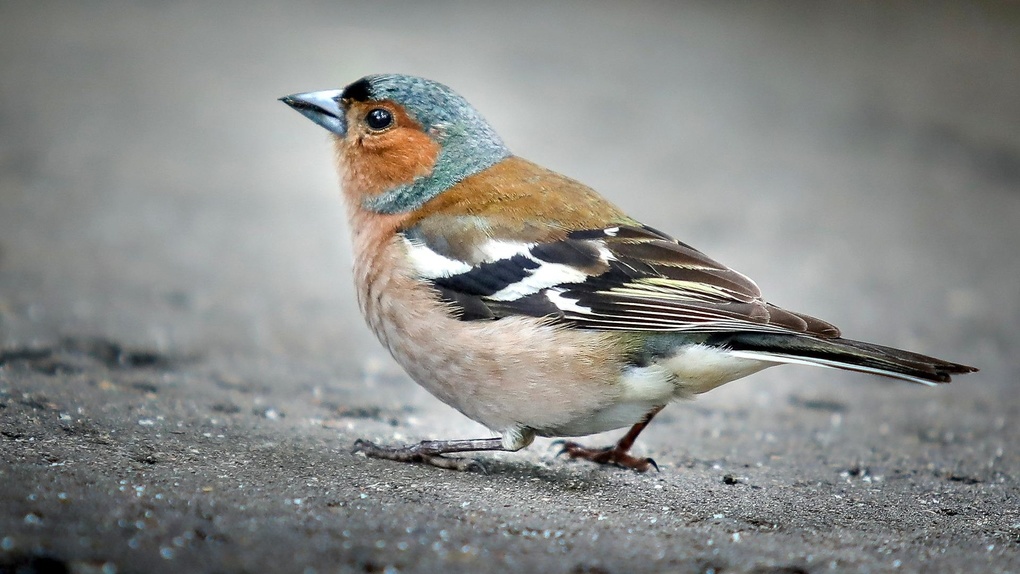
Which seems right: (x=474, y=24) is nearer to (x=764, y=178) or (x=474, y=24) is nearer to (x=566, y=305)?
(x=764, y=178)

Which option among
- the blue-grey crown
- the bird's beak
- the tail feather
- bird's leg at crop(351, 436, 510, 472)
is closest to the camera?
the tail feather

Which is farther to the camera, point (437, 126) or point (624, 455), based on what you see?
point (437, 126)

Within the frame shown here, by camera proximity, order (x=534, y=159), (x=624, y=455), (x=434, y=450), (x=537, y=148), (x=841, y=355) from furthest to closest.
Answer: (x=537, y=148)
(x=534, y=159)
(x=624, y=455)
(x=434, y=450)
(x=841, y=355)

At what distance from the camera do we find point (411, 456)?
4109mm

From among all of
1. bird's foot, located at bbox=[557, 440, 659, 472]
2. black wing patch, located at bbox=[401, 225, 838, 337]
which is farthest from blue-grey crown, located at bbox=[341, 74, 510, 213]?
bird's foot, located at bbox=[557, 440, 659, 472]

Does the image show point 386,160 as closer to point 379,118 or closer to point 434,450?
point 379,118

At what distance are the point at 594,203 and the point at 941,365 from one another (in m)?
1.57

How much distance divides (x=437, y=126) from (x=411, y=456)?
155cm

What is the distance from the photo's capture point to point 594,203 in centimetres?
428

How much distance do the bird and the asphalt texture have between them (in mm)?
345

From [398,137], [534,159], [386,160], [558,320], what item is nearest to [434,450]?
[558,320]

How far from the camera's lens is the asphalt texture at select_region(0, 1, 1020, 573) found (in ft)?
10.2

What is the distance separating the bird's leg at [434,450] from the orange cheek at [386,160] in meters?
1.19

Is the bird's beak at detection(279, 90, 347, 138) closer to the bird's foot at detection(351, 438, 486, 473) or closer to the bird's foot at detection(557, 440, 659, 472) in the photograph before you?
the bird's foot at detection(351, 438, 486, 473)
